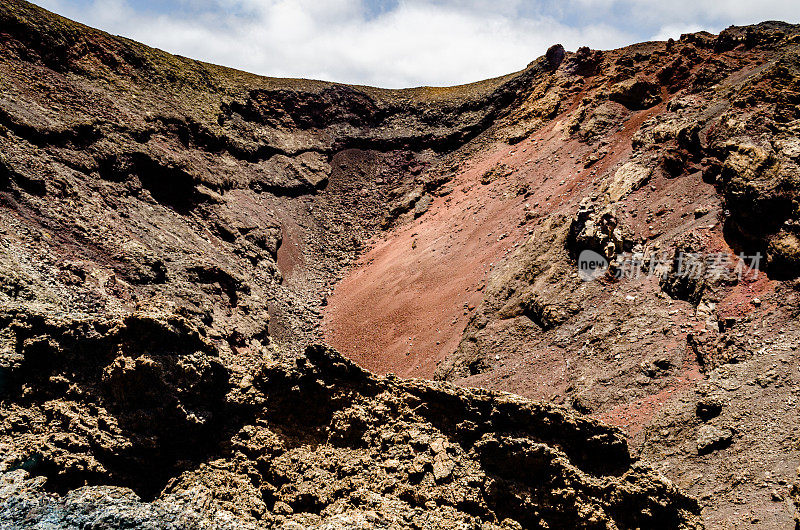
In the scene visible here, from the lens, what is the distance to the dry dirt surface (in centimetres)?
484

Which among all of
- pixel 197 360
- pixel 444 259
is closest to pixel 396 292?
pixel 444 259

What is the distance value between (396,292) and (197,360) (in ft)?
56.5

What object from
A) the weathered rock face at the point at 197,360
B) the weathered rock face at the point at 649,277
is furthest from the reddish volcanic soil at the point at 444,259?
the weathered rock face at the point at 197,360

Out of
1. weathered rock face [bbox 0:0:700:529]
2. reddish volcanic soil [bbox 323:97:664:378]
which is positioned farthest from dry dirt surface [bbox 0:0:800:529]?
reddish volcanic soil [bbox 323:97:664:378]

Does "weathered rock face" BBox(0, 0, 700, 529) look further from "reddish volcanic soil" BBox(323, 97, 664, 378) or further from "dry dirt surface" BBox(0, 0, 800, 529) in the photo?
"reddish volcanic soil" BBox(323, 97, 664, 378)

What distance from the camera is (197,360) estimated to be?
17.5 feet

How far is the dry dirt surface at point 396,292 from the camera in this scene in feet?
15.9

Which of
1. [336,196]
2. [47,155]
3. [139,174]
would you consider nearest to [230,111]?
[336,196]

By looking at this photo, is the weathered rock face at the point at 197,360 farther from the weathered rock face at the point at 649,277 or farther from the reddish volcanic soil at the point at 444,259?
the reddish volcanic soil at the point at 444,259

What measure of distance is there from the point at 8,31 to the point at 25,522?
968 inches

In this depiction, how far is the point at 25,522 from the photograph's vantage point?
379 cm

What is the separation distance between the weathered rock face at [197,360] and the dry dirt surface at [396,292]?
1.3 inches

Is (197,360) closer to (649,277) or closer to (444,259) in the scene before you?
(649,277)

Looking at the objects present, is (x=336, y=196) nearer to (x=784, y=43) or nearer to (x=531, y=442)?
(x=784, y=43)
